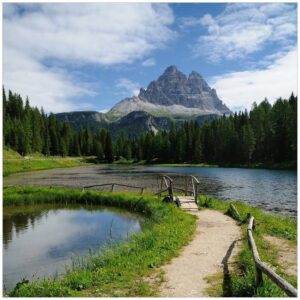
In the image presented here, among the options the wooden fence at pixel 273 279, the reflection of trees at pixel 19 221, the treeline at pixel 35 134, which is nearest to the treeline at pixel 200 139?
the treeline at pixel 35 134

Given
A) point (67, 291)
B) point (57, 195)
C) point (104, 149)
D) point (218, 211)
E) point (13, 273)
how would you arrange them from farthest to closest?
point (104, 149) < point (57, 195) < point (218, 211) < point (13, 273) < point (67, 291)

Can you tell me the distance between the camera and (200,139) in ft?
518

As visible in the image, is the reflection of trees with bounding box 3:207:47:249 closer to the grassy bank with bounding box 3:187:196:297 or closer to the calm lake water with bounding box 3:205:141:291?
the calm lake water with bounding box 3:205:141:291

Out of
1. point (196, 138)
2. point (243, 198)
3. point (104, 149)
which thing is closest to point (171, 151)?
point (196, 138)

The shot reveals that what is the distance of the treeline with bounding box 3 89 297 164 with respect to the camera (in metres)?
115

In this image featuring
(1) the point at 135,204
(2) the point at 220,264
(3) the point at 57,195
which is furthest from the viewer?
(3) the point at 57,195

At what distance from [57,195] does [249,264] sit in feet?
110

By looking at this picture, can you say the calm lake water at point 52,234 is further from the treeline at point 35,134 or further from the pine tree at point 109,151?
the pine tree at point 109,151

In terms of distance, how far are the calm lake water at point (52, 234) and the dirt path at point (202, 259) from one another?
5553 mm

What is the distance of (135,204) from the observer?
38.2 m

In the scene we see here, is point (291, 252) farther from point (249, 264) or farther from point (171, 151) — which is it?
point (171, 151)

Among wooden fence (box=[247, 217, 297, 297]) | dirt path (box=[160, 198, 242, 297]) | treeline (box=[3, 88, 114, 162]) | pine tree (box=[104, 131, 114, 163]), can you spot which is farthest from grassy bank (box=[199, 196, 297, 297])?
pine tree (box=[104, 131, 114, 163])

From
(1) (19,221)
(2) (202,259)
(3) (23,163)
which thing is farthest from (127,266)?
(3) (23,163)

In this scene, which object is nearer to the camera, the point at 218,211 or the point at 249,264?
the point at 249,264
